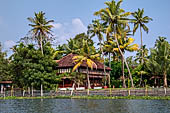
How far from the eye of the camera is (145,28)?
186 ft

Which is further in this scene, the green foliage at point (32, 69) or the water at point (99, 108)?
the green foliage at point (32, 69)

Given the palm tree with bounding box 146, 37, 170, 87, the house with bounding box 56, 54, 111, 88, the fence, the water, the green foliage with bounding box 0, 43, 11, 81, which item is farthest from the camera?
the green foliage with bounding box 0, 43, 11, 81

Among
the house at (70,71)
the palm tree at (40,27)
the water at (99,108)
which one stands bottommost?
the water at (99,108)

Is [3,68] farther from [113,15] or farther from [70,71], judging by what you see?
[113,15]

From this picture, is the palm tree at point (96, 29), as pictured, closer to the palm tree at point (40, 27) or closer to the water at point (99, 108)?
the palm tree at point (40, 27)

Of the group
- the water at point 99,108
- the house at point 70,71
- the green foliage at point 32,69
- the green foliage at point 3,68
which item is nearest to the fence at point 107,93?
the green foliage at point 32,69

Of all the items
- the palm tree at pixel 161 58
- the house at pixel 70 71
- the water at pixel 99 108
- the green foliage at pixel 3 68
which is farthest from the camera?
the green foliage at pixel 3 68

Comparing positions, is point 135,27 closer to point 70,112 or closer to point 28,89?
point 28,89

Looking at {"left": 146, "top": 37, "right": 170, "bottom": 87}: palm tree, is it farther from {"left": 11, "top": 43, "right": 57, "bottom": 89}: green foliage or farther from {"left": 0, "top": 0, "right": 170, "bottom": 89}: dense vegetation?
{"left": 11, "top": 43, "right": 57, "bottom": 89}: green foliage

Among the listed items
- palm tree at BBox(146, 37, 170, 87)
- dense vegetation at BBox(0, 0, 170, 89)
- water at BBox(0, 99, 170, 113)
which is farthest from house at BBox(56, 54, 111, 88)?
water at BBox(0, 99, 170, 113)

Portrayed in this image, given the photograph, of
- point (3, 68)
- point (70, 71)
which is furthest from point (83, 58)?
point (3, 68)

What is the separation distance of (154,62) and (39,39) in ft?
72.1

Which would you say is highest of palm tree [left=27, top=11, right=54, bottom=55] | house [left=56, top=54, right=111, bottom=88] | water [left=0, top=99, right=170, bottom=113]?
palm tree [left=27, top=11, right=54, bottom=55]

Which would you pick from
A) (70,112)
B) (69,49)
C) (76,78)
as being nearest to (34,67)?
(76,78)
